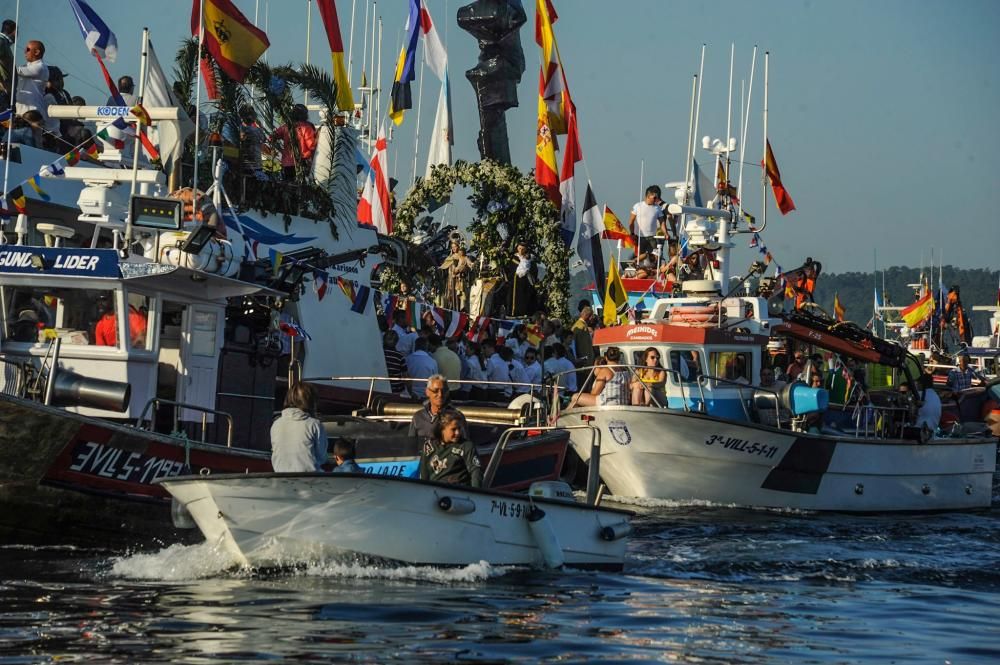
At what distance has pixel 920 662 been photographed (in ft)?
33.8

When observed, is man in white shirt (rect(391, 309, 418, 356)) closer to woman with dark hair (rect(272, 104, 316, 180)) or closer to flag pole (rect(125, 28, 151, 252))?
woman with dark hair (rect(272, 104, 316, 180))

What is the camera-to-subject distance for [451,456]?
1367cm

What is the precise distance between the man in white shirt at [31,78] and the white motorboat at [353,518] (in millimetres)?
9841

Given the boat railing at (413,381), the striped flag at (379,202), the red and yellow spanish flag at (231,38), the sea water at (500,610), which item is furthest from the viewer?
the striped flag at (379,202)

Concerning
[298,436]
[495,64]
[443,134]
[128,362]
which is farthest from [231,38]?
[495,64]

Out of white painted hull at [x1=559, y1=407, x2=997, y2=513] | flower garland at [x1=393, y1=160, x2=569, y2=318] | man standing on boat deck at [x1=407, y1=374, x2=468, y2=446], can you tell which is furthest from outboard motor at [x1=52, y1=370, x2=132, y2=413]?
flower garland at [x1=393, y1=160, x2=569, y2=318]

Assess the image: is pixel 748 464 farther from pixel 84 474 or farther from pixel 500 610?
pixel 500 610

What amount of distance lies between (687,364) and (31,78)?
1060cm

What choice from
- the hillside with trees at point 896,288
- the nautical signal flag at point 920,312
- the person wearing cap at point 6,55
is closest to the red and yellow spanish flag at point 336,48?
the person wearing cap at point 6,55

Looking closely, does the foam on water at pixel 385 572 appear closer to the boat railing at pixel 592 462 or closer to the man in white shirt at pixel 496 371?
the boat railing at pixel 592 462

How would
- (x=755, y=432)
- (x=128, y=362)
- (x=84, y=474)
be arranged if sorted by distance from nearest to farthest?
(x=84, y=474) < (x=128, y=362) < (x=755, y=432)

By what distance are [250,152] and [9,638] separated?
1494 centimetres

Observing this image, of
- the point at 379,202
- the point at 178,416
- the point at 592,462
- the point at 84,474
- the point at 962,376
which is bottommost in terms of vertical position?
the point at 84,474

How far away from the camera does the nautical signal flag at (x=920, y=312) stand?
172 feet
